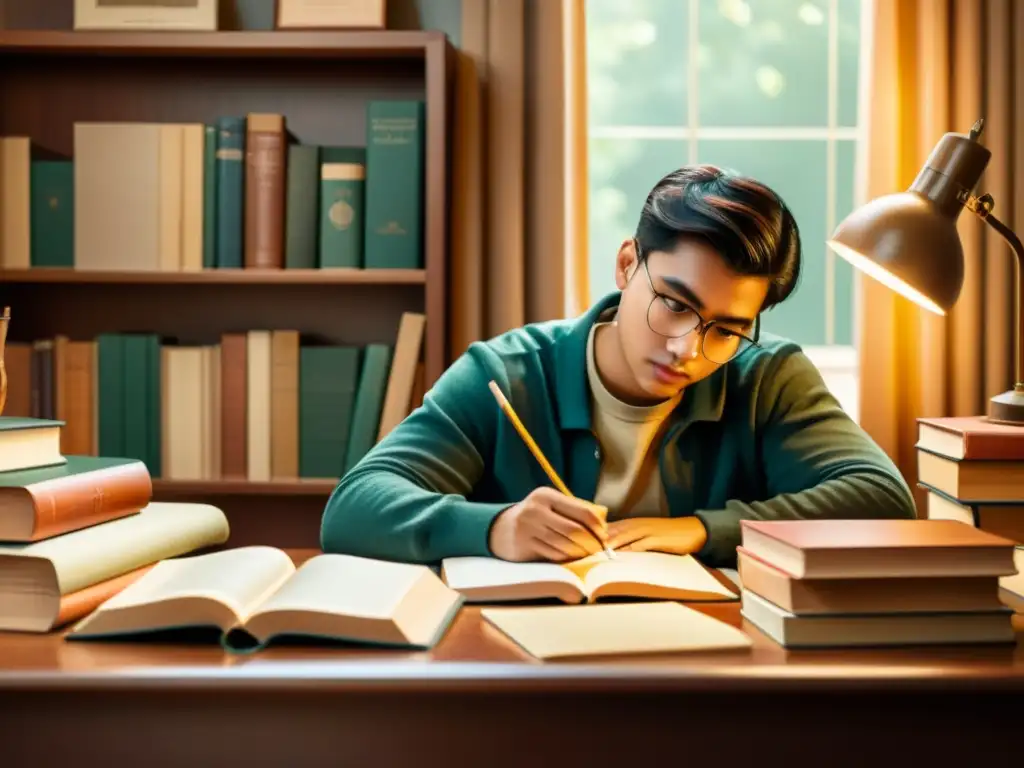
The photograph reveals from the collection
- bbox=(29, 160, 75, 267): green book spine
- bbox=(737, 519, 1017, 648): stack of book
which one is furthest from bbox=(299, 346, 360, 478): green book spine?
bbox=(737, 519, 1017, 648): stack of book

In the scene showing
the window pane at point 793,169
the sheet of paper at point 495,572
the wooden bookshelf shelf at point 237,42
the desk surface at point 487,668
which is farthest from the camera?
the window pane at point 793,169

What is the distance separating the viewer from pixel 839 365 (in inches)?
106

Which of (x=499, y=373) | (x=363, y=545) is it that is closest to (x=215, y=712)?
(x=363, y=545)

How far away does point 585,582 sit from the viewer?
1.03 m

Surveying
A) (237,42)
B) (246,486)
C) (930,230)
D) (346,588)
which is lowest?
(246,486)

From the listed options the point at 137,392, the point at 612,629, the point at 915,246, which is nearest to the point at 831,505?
the point at 915,246

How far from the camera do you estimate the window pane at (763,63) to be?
8.79 ft

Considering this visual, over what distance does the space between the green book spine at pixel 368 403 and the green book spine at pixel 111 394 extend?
0.51 meters

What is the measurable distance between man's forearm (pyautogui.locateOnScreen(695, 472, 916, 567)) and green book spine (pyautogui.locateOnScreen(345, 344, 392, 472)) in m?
1.20

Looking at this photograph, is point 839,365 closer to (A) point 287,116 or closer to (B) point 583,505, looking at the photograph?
(A) point 287,116

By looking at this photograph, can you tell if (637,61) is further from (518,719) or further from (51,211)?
(518,719)

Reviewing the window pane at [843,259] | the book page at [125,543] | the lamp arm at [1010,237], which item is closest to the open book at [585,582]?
the book page at [125,543]

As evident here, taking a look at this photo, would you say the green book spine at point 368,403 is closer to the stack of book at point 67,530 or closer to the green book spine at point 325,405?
the green book spine at point 325,405

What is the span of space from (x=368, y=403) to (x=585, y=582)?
4.64 ft
